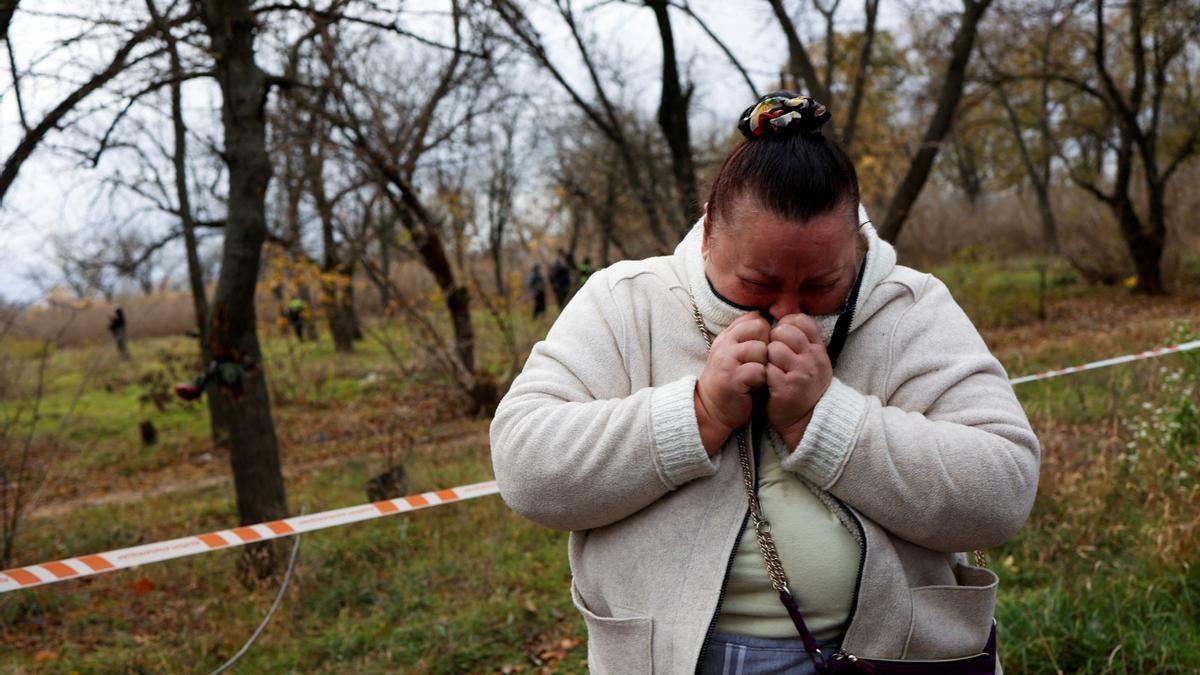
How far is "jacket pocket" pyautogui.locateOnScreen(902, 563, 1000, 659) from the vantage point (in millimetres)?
1469

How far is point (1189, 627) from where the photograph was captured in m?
2.96

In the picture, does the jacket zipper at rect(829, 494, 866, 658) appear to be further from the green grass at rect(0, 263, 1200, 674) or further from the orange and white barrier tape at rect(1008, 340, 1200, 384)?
the orange and white barrier tape at rect(1008, 340, 1200, 384)

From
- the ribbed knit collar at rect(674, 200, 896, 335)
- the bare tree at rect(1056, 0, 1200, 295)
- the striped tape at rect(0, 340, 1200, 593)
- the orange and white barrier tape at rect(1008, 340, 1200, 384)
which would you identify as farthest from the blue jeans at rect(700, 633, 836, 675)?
the bare tree at rect(1056, 0, 1200, 295)

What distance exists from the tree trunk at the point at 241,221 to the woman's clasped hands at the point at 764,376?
163 inches

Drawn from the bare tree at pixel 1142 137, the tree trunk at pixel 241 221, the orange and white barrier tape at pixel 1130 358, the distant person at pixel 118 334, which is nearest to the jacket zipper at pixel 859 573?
the orange and white barrier tape at pixel 1130 358

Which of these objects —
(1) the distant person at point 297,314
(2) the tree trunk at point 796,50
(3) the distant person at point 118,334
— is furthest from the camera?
(1) the distant person at point 297,314

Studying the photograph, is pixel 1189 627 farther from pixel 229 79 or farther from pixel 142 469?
pixel 142 469

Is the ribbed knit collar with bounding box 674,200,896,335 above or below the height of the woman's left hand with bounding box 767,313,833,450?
above

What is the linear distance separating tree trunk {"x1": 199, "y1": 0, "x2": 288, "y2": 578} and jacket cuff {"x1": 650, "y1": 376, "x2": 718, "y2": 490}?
409 centimetres

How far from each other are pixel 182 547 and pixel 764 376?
2.66 metres

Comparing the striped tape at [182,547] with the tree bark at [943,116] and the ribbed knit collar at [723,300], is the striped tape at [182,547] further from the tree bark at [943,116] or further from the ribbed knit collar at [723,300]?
the tree bark at [943,116]

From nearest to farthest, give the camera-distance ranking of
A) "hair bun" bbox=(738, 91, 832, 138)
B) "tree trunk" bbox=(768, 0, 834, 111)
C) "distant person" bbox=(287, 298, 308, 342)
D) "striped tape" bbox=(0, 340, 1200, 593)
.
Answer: "hair bun" bbox=(738, 91, 832, 138), "striped tape" bbox=(0, 340, 1200, 593), "tree trunk" bbox=(768, 0, 834, 111), "distant person" bbox=(287, 298, 308, 342)

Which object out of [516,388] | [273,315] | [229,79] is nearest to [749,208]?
[516,388]

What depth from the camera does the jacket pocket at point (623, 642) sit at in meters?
1.49
